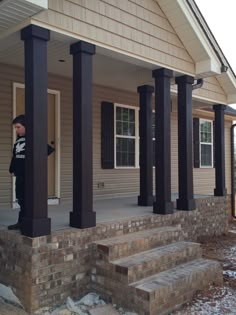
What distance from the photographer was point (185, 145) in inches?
232

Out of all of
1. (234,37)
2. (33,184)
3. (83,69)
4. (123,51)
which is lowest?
(33,184)

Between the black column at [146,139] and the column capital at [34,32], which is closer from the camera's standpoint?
the column capital at [34,32]

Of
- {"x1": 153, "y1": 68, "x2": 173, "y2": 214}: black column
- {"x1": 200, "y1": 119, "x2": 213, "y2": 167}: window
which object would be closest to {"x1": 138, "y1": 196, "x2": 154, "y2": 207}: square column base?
{"x1": 153, "y1": 68, "x2": 173, "y2": 214}: black column

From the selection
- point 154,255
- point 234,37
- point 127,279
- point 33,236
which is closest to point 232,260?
point 154,255

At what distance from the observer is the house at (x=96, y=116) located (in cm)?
355

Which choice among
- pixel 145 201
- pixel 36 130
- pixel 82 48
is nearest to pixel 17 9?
pixel 82 48

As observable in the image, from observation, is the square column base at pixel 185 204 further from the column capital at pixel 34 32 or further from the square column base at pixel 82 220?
the column capital at pixel 34 32

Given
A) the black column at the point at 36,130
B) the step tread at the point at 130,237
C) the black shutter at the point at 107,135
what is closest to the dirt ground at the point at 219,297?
the step tread at the point at 130,237

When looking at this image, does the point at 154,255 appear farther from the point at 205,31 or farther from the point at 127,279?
the point at 205,31

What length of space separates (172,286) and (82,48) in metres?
2.85

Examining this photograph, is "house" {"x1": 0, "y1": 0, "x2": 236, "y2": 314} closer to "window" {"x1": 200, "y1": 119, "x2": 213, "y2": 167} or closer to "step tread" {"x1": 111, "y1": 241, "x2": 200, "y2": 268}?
"step tread" {"x1": 111, "y1": 241, "x2": 200, "y2": 268}

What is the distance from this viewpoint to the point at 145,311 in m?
3.24

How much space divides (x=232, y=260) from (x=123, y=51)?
3.51 meters

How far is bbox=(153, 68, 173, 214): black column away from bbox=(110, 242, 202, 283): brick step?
950 millimetres
